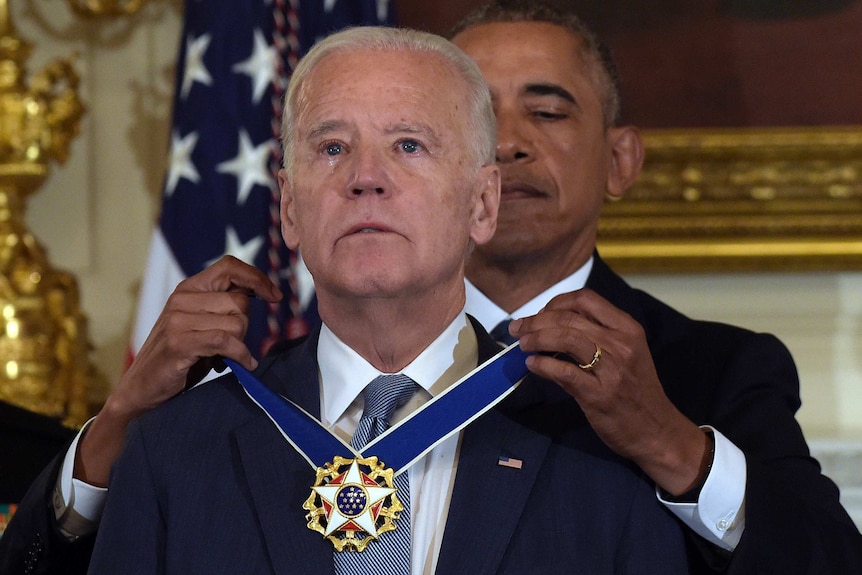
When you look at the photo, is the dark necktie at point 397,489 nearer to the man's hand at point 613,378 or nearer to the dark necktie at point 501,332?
the man's hand at point 613,378

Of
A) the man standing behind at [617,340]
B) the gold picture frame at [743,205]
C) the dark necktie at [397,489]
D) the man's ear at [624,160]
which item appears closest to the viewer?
the dark necktie at [397,489]

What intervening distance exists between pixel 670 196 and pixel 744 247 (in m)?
0.21

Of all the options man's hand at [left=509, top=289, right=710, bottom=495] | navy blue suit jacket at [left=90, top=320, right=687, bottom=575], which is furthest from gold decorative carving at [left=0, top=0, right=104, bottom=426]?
man's hand at [left=509, top=289, right=710, bottom=495]

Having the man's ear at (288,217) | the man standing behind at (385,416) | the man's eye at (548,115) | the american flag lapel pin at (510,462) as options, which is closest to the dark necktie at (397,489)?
the man standing behind at (385,416)

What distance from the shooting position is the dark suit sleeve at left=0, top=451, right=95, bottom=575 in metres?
1.95

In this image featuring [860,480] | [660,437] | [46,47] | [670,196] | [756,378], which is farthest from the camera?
[46,47]

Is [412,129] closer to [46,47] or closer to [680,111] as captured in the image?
[680,111]

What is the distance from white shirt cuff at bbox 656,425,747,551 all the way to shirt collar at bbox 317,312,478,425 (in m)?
0.30

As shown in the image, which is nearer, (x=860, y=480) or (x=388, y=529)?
(x=388, y=529)

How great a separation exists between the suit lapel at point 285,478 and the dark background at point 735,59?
1.65 metres

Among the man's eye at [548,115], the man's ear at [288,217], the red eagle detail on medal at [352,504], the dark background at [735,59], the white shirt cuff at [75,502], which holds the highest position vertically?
the dark background at [735,59]

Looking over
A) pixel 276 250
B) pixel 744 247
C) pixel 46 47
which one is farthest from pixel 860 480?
pixel 46 47

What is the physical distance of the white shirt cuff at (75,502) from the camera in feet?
6.27

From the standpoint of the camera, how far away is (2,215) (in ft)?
9.73
